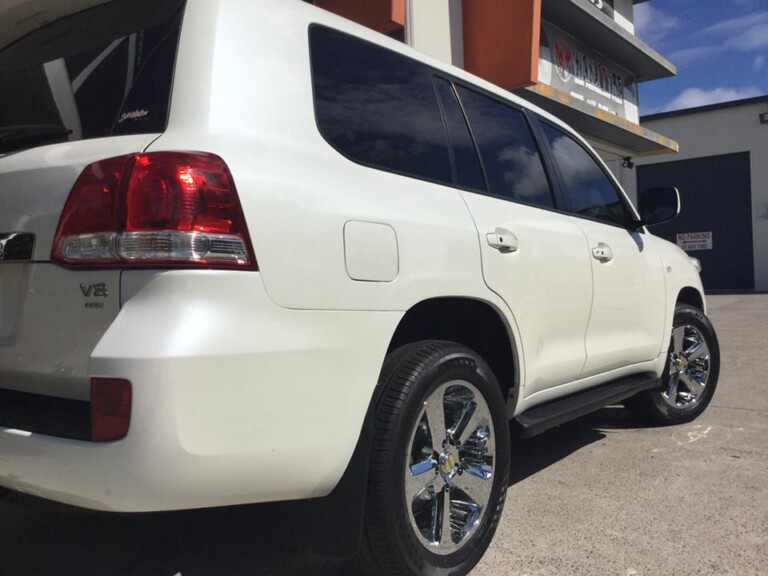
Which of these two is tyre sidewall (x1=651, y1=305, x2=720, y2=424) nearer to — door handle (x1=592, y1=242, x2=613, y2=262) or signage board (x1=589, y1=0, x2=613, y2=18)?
door handle (x1=592, y1=242, x2=613, y2=262)

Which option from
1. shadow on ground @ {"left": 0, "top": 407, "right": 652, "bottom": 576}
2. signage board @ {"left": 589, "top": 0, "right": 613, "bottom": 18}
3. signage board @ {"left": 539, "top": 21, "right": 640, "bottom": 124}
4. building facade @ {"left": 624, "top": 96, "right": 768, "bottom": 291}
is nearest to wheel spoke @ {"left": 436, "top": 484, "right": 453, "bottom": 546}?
shadow on ground @ {"left": 0, "top": 407, "right": 652, "bottom": 576}

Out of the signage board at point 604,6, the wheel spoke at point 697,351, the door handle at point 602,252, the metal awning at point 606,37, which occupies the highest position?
the signage board at point 604,6

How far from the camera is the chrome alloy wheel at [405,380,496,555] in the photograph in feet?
7.64

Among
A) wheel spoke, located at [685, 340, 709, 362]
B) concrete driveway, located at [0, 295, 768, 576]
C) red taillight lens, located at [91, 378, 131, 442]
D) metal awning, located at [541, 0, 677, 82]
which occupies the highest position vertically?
metal awning, located at [541, 0, 677, 82]

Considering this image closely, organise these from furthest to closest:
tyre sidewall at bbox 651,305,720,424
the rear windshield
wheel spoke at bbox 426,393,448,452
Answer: tyre sidewall at bbox 651,305,720,424 < wheel spoke at bbox 426,393,448,452 < the rear windshield

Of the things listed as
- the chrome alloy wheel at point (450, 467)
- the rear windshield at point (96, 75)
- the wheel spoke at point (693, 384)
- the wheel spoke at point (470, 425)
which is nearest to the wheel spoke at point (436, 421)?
the chrome alloy wheel at point (450, 467)

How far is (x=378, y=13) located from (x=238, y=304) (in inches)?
235

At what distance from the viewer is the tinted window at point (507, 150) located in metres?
3.04

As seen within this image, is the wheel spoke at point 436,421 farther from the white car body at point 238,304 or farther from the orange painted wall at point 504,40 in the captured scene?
the orange painted wall at point 504,40

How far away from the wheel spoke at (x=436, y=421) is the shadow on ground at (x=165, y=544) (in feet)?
1.74

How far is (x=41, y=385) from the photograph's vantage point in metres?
1.93

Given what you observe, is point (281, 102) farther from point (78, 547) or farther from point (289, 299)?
point (78, 547)

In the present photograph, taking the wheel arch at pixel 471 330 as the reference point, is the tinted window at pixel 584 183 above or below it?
above

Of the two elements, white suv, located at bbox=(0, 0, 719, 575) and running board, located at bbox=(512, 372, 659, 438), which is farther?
running board, located at bbox=(512, 372, 659, 438)
